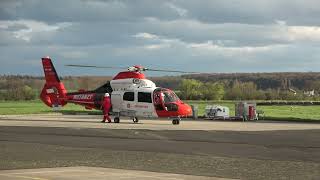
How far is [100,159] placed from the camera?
19.4 m

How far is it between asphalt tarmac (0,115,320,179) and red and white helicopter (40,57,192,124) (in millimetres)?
10055

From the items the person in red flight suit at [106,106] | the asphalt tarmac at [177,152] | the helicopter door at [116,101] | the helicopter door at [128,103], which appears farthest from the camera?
the helicopter door at [116,101]

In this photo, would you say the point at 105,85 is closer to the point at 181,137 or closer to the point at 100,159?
the point at 181,137

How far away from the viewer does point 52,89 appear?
167 feet

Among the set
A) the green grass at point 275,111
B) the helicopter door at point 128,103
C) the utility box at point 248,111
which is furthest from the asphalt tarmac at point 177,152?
the green grass at point 275,111

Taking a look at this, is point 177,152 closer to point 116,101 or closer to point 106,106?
point 106,106

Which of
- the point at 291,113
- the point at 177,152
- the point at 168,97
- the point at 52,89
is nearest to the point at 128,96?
the point at 168,97

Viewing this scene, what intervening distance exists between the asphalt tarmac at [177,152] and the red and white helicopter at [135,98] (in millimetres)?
10055

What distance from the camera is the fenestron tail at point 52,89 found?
5012 cm

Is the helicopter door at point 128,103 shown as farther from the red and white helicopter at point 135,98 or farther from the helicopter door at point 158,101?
the helicopter door at point 158,101

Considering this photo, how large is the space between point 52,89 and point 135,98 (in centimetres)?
976

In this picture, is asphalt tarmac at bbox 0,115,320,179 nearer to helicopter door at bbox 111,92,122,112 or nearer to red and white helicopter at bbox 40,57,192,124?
red and white helicopter at bbox 40,57,192,124

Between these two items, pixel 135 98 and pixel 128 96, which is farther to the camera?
pixel 128 96

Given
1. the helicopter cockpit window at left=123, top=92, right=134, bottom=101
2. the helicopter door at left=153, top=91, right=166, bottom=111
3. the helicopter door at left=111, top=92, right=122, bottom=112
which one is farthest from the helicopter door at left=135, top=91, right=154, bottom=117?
the helicopter door at left=111, top=92, right=122, bottom=112
